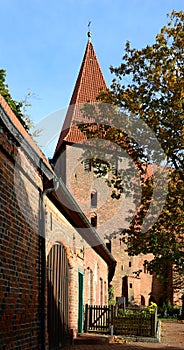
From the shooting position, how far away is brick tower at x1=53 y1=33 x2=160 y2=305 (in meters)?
35.9

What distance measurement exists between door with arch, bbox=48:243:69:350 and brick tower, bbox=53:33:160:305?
1951cm

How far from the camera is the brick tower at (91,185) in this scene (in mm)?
35938

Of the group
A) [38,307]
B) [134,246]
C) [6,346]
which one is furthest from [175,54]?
[6,346]

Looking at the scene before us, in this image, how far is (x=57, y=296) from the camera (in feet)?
37.0

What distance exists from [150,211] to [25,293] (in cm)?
574

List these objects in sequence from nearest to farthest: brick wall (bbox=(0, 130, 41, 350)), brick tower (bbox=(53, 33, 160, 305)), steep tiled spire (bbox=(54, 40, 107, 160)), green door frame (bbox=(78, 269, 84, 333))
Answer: brick wall (bbox=(0, 130, 41, 350)) → green door frame (bbox=(78, 269, 84, 333)) → brick tower (bbox=(53, 33, 160, 305)) → steep tiled spire (bbox=(54, 40, 107, 160))

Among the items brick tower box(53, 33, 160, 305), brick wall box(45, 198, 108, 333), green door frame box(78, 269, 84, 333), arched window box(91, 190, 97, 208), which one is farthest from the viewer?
arched window box(91, 190, 97, 208)

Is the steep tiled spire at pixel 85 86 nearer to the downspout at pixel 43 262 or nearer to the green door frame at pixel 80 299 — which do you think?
the green door frame at pixel 80 299

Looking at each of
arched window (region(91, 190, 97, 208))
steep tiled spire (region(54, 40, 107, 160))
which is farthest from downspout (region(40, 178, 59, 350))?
arched window (region(91, 190, 97, 208))

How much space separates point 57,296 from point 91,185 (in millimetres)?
25896

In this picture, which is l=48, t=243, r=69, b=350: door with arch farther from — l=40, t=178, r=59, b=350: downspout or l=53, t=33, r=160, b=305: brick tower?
l=53, t=33, r=160, b=305: brick tower

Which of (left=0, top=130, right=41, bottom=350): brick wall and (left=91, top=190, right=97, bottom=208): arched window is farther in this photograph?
(left=91, top=190, right=97, bottom=208): arched window

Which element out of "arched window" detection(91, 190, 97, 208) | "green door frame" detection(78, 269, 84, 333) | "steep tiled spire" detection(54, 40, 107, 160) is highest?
"steep tiled spire" detection(54, 40, 107, 160)

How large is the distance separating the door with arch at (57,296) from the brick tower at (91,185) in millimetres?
19515
